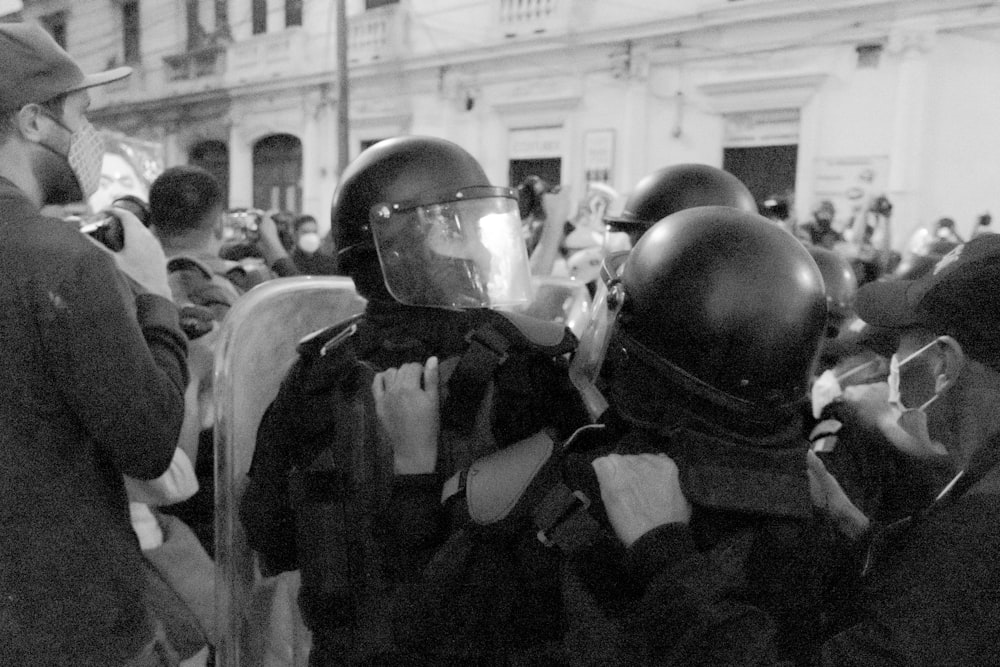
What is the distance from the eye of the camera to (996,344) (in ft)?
3.36

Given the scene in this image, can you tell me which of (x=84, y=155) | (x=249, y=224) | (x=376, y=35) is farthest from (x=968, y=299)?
(x=376, y=35)

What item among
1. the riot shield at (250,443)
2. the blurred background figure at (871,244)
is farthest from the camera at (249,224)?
the blurred background figure at (871,244)

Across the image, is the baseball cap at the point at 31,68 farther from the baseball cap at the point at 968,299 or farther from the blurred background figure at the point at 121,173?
the blurred background figure at the point at 121,173

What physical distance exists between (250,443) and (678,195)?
4.43 ft

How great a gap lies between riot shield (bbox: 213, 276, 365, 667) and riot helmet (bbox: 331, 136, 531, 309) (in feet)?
0.69

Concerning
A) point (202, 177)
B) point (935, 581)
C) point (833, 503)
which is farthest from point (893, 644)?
point (202, 177)

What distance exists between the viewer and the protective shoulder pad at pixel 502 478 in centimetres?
120

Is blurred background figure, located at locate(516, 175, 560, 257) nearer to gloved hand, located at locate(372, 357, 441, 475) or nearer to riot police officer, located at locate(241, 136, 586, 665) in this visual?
riot police officer, located at locate(241, 136, 586, 665)

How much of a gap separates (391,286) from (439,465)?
0.38 m

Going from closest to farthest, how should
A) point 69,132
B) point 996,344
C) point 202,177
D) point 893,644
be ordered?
point 893,644
point 996,344
point 69,132
point 202,177

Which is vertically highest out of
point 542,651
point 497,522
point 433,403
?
point 433,403

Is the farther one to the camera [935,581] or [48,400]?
[48,400]

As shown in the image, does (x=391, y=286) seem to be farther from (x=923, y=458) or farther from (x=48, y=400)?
(x=923, y=458)

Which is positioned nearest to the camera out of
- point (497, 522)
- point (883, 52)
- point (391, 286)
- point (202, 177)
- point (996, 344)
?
point (996, 344)
